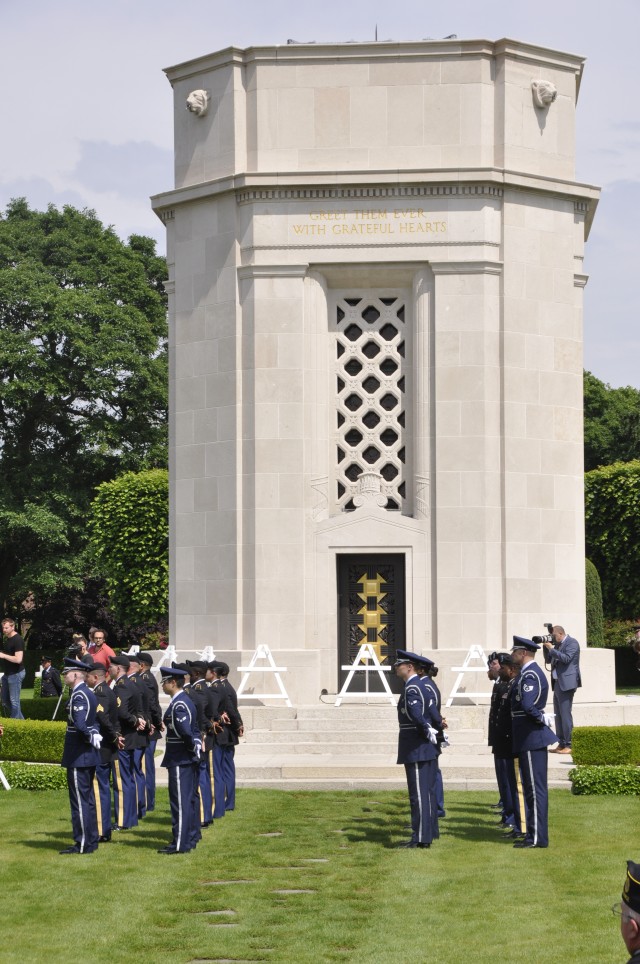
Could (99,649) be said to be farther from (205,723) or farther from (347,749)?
(205,723)

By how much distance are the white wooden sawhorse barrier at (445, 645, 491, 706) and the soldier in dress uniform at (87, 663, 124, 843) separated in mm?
10021

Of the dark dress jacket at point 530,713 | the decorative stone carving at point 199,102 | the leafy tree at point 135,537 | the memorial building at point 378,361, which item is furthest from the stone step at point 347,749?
the leafy tree at point 135,537

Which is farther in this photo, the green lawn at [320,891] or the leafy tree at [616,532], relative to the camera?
the leafy tree at [616,532]

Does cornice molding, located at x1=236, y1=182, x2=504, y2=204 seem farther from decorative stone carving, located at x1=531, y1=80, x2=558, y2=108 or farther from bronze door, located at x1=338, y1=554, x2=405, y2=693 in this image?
bronze door, located at x1=338, y1=554, x2=405, y2=693

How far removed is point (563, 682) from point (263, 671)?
6.01 metres

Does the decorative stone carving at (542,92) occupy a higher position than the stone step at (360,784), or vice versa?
the decorative stone carving at (542,92)

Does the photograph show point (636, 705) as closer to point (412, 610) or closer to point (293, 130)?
point (412, 610)

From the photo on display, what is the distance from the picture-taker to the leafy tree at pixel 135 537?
4938 centimetres

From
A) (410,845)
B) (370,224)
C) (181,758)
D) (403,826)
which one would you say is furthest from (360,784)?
(370,224)

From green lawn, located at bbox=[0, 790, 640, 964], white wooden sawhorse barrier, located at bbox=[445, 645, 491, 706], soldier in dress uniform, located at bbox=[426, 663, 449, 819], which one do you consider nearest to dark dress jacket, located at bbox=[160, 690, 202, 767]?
green lawn, located at bbox=[0, 790, 640, 964]

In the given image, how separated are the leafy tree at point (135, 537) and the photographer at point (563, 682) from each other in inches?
1096

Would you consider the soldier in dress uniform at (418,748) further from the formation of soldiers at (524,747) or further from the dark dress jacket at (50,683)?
the dark dress jacket at (50,683)

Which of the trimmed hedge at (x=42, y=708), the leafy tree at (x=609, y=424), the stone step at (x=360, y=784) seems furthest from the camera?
the leafy tree at (x=609, y=424)

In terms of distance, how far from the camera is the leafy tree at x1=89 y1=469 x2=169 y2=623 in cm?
4938
